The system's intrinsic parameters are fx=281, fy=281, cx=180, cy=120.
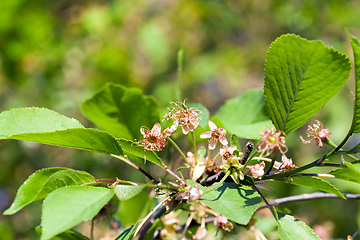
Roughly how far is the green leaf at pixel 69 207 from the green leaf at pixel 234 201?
157mm

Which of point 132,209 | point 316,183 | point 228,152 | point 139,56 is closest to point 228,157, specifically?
point 228,152

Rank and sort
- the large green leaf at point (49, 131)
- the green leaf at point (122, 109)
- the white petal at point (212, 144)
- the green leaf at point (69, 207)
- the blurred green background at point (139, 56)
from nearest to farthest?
1. the green leaf at point (69, 207)
2. the large green leaf at point (49, 131)
3. the white petal at point (212, 144)
4. the green leaf at point (122, 109)
5. the blurred green background at point (139, 56)

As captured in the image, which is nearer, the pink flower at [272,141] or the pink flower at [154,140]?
the pink flower at [272,141]

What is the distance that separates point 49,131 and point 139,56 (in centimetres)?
279

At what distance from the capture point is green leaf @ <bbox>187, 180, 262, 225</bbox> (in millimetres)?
415

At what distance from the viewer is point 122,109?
0.78 meters

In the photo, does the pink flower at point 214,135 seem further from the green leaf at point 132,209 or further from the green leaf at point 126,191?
the green leaf at point 132,209

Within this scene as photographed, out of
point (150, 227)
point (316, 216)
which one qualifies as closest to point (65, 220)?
point (150, 227)

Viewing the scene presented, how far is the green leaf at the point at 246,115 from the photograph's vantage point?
849 millimetres

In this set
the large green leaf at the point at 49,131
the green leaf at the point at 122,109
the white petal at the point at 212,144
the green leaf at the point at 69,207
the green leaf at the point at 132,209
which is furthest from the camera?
the green leaf at the point at 132,209

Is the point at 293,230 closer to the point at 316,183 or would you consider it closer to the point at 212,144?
the point at 316,183

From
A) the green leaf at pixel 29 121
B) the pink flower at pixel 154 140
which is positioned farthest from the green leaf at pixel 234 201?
the green leaf at pixel 29 121

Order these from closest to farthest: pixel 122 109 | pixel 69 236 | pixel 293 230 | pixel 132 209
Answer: pixel 293 230 → pixel 69 236 → pixel 122 109 → pixel 132 209

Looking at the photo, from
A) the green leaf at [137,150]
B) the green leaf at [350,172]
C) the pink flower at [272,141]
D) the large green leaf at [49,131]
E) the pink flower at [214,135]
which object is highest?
the large green leaf at [49,131]
